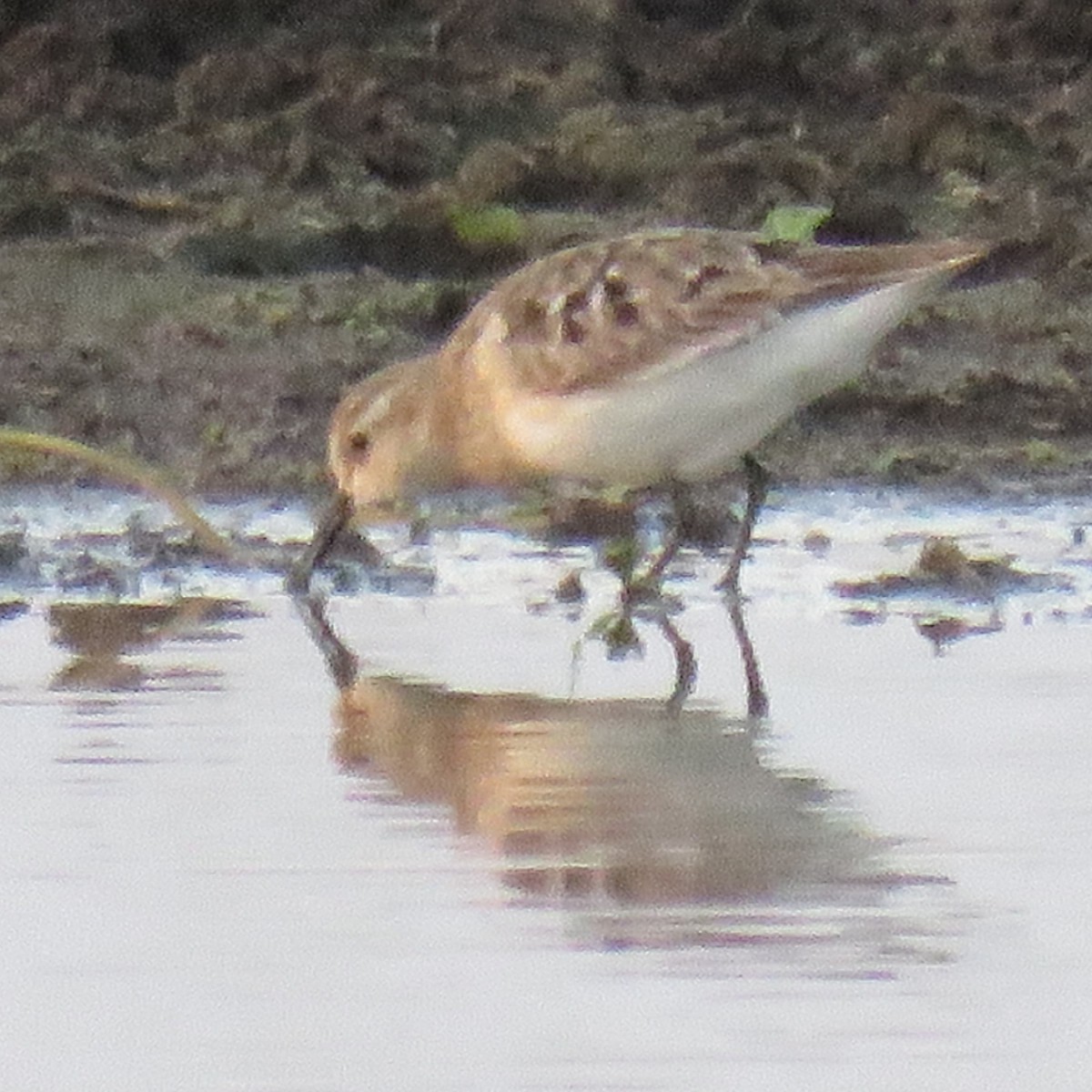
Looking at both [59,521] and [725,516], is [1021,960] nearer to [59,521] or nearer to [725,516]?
[725,516]

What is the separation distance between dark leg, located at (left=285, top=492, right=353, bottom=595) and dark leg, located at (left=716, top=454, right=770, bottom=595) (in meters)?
0.90

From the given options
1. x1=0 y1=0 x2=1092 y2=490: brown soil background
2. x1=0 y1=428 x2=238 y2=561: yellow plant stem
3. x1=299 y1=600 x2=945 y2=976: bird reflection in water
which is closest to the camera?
x1=299 y1=600 x2=945 y2=976: bird reflection in water

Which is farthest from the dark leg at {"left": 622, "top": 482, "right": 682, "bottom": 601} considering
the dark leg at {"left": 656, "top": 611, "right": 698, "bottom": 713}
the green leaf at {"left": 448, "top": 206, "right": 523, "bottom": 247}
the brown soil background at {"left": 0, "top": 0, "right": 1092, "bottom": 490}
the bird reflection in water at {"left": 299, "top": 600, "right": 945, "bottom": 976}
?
the green leaf at {"left": 448, "top": 206, "right": 523, "bottom": 247}

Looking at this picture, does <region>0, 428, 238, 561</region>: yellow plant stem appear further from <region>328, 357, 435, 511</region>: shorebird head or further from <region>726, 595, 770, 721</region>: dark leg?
<region>726, 595, 770, 721</region>: dark leg

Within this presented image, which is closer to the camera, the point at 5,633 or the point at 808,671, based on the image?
the point at 808,671

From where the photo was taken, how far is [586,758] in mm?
5898

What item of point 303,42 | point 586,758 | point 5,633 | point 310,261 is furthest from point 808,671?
point 303,42

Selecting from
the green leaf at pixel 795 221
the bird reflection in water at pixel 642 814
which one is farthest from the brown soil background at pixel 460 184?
the bird reflection in water at pixel 642 814

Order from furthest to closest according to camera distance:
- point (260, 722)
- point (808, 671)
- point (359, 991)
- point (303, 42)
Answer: point (303, 42)
point (808, 671)
point (260, 722)
point (359, 991)

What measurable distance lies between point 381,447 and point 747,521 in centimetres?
92

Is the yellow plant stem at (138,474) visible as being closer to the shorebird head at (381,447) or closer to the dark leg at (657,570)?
the shorebird head at (381,447)

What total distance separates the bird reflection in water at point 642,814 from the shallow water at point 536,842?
0.01 metres

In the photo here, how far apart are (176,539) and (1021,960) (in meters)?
4.32

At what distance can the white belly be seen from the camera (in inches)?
296
